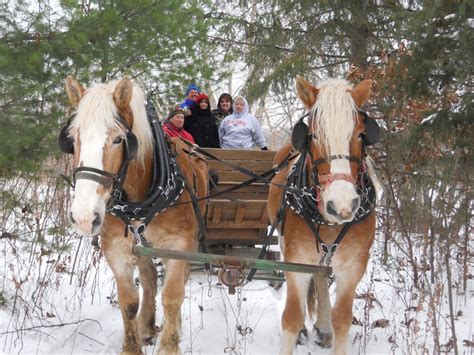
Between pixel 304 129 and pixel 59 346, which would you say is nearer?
pixel 304 129

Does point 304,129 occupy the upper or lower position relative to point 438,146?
lower

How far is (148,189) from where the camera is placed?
3.68 meters

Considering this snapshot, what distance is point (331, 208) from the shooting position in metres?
2.87

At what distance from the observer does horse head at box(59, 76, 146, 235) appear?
2811 mm

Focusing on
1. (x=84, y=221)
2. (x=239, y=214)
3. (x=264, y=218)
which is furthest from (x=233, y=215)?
(x=84, y=221)

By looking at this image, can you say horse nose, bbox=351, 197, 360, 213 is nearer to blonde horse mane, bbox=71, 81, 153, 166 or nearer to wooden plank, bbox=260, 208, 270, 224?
blonde horse mane, bbox=71, 81, 153, 166

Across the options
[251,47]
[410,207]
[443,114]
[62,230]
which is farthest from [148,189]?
[251,47]

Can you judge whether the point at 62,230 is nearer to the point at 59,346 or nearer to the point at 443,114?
the point at 59,346

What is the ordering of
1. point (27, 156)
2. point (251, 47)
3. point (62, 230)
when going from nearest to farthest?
point (27, 156) < point (62, 230) < point (251, 47)

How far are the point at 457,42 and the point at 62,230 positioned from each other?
360 centimetres

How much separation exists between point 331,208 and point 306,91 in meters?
0.86

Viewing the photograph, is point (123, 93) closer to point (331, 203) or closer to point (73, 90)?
point (73, 90)

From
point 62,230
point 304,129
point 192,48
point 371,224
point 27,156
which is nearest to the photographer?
point 304,129

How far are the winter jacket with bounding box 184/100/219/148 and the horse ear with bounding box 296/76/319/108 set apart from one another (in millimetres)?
3501
